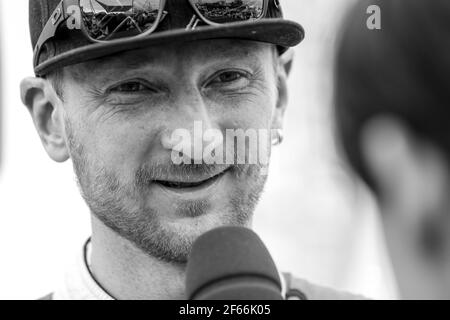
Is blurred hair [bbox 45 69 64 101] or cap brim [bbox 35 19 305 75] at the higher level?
cap brim [bbox 35 19 305 75]

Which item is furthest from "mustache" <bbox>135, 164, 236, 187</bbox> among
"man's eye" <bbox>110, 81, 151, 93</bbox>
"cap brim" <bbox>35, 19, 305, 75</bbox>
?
"cap brim" <bbox>35, 19, 305, 75</bbox>

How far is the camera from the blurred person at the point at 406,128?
94.1 inches

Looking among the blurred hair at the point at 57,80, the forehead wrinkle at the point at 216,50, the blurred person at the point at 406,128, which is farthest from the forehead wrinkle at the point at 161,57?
the blurred person at the point at 406,128

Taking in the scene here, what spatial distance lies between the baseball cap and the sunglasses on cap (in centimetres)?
2

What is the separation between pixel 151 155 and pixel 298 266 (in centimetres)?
248

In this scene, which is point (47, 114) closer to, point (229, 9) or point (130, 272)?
point (130, 272)

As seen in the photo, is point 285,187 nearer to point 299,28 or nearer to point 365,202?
point 365,202

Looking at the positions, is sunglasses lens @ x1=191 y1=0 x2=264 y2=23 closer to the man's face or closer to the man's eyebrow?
the man's face

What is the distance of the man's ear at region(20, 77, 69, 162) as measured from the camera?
2904 millimetres

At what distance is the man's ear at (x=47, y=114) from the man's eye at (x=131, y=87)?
333mm

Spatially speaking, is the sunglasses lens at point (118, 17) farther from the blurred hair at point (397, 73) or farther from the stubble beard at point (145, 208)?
the blurred hair at point (397, 73)

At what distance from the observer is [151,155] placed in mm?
2607
